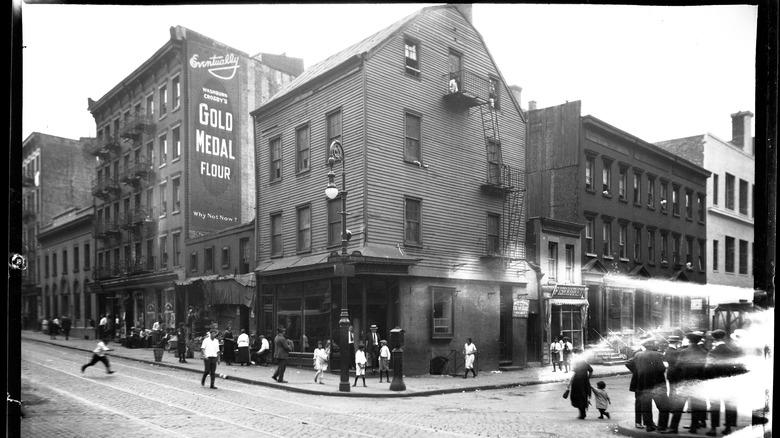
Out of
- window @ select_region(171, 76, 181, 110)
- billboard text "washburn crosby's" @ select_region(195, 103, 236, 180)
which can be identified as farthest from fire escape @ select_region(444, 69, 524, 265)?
window @ select_region(171, 76, 181, 110)

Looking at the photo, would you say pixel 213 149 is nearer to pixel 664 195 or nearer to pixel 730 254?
pixel 664 195

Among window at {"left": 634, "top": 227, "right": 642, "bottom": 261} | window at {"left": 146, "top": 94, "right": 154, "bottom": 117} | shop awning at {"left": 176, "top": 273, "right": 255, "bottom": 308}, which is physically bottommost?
shop awning at {"left": 176, "top": 273, "right": 255, "bottom": 308}

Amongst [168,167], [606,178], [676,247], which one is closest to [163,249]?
[168,167]

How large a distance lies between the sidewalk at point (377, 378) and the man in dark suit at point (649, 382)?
0.70ft

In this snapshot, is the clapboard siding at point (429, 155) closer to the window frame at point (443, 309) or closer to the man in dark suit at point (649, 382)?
the window frame at point (443, 309)

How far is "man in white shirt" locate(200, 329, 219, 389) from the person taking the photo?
23.2 ft

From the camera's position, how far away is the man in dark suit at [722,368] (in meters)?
5.68

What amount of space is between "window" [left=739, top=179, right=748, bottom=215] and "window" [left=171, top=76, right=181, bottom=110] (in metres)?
6.39

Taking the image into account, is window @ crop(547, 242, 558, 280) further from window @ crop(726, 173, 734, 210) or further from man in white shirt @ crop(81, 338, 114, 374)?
man in white shirt @ crop(81, 338, 114, 374)

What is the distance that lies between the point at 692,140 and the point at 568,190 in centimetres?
187

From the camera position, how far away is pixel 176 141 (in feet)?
22.3

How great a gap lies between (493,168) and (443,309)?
77.2 inches

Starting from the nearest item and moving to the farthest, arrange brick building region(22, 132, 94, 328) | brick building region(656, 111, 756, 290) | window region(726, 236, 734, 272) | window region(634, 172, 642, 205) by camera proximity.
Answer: brick building region(22, 132, 94, 328), brick building region(656, 111, 756, 290), window region(726, 236, 734, 272), window region(634, 172, 642, 205)

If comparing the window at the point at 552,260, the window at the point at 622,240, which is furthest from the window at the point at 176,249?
the window at the point at 622,240
